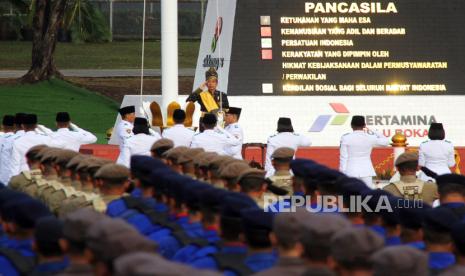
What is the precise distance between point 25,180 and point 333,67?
36.3 feet

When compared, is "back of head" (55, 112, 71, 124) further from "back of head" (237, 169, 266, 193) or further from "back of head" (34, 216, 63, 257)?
"back of head" (34, 216, 63, 257)

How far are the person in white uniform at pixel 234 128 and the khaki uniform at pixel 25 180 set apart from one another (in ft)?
14.8

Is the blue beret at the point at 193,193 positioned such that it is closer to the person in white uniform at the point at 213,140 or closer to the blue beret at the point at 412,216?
the blue beret at the point at 412,216

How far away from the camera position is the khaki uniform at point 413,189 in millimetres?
13634

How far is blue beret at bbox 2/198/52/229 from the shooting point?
8.62m

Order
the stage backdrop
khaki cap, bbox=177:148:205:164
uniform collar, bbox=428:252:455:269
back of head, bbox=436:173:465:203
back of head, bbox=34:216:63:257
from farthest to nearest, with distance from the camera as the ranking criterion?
the stage backdrop → khaki cap, bbox=177:148:205:164 → back of head, bbox=436:173:465:203 → uniform collar, bbox=428:252:455:269 → back of head, bbox=34:216:63:257

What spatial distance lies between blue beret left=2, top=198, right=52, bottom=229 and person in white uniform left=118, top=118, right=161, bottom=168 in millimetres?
8774

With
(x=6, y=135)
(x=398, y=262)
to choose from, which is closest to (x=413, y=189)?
(x=6, y=135)

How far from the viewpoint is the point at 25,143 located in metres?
17.7

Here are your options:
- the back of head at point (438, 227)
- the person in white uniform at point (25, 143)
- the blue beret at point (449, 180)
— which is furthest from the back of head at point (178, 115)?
the back of head at point (438, 227)

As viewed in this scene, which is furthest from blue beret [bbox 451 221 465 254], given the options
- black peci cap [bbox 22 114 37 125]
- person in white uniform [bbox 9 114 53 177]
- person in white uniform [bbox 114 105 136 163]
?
person in white uniform [bbox 114 105 136 163]

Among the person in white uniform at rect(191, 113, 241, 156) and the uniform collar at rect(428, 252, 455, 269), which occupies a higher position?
the uniform collar at rect(428, 252, 455, 269)

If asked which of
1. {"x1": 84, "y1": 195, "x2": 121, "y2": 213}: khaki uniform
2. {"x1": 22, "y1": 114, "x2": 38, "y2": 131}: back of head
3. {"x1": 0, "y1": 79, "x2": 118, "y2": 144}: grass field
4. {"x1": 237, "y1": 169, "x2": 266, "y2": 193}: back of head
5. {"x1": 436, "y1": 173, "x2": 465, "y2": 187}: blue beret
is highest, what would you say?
{"x1": 237, "y1": 169, "x2": 266, "y2": 193}: back of head

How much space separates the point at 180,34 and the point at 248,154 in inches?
1441
